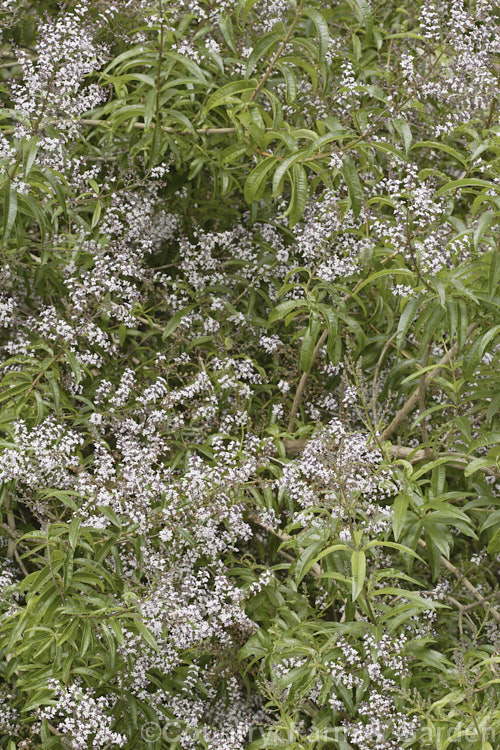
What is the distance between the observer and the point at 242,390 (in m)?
4.81

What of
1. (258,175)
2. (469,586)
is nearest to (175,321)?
(258,175)

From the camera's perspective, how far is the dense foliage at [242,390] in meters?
3.96

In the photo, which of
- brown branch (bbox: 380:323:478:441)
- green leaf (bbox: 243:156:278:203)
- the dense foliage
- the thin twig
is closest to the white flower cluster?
the dense foliage

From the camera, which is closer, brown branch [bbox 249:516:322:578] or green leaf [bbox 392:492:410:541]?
green leaf [bbox 392:492:410:541]

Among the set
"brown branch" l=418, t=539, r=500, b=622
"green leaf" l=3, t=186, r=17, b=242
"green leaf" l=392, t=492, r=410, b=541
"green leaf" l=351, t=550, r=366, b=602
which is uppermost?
"green leaf" l=3, t=186, r=17, b=242

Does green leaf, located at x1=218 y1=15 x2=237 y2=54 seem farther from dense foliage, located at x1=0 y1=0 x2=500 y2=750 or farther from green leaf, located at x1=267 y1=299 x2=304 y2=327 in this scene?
green leaf, located at x1=267 y1=299 x2=304 y2=327

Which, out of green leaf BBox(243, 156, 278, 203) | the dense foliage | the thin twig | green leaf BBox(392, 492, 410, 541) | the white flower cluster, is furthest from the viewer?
the thin twig

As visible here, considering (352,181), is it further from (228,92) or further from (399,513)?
(399,513)

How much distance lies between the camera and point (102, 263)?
15.4 feet

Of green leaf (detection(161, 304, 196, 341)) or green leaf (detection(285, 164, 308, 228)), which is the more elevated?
green leaf (detection(285, 164, 308, 228))

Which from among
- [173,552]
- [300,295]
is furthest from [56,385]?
[300,295]

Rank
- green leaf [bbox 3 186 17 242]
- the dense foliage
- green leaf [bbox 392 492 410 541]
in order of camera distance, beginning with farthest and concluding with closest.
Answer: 1. green leaf [bbox 3 186 17 242]
2. the dense foliage
3. green leaf [bbox 392 492 410 541]

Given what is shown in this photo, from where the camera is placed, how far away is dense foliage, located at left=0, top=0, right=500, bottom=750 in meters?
3.96

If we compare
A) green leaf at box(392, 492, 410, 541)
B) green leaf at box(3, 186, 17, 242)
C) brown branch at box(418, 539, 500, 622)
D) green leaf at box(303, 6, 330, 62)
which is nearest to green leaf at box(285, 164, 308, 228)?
green leaf at box(303, 6, 330, 62)
